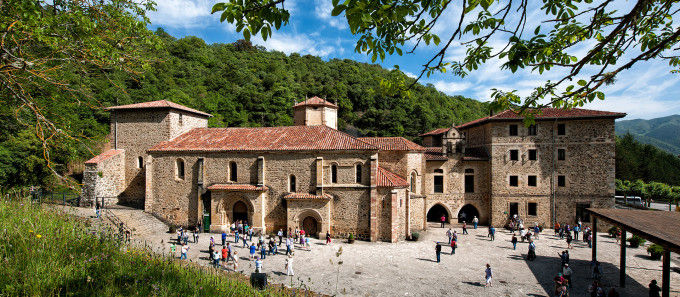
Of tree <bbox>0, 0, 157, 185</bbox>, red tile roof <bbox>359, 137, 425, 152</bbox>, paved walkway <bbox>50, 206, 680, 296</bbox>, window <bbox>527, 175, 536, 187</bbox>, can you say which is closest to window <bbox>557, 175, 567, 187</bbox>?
window <bbox>527, 175, 536, 187</bbox>

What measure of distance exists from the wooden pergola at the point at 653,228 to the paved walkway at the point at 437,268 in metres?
2.61

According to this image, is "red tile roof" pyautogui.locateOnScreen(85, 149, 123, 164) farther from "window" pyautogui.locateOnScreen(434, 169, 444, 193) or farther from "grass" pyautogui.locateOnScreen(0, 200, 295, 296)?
"window" pyautogui.locateOnScreen(434, 169, 444, 193)

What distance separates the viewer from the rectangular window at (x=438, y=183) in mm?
25984

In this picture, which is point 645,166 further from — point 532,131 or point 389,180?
point 389,180

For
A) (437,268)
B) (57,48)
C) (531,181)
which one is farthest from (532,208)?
(57,48)

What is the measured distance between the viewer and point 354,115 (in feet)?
208

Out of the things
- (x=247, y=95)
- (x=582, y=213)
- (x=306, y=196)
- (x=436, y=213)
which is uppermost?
(x=247, y=95)

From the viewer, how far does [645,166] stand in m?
47.5

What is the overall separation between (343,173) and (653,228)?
47.5ft

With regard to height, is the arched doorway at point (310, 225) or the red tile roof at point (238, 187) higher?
the red tile roof at point (238, 187)

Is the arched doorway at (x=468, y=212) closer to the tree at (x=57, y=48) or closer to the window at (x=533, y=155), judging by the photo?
the window at (x=533, y=155)

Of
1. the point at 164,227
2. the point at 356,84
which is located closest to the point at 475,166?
the point at 164,227

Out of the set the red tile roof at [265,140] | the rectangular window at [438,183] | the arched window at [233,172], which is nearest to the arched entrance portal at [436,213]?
the rectangular window at [438,183]

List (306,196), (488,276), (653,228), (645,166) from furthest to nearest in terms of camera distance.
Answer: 1. (645,166)
2. (306,196)
3. (488,276)
4. (653,228)
